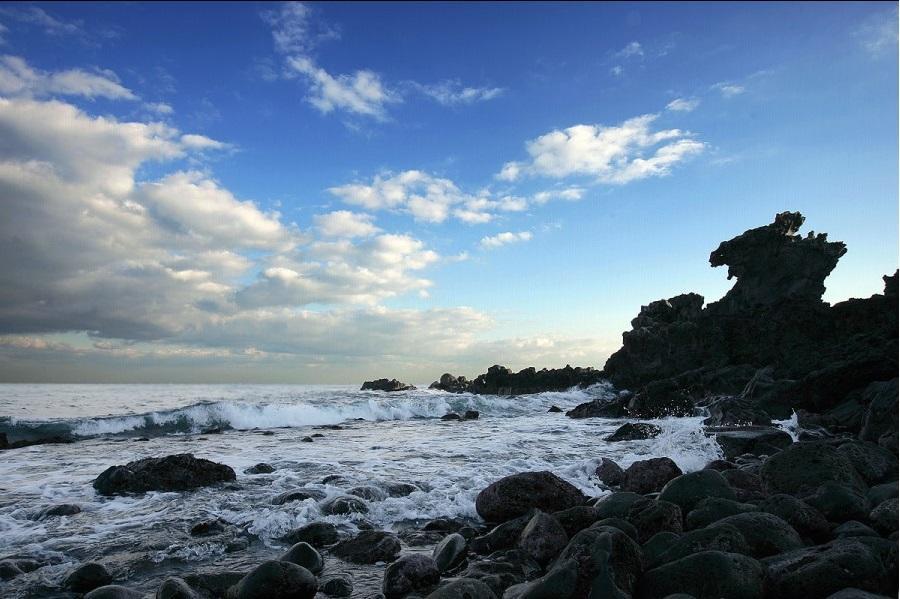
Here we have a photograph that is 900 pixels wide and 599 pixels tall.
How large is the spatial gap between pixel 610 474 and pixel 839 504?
199 inches

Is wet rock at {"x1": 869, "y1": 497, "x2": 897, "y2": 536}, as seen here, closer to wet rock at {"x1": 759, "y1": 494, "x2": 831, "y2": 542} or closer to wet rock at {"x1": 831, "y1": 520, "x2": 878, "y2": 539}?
wet rock at {"x1": 831, "y1": 520, "x2": 878, "y2": 539}

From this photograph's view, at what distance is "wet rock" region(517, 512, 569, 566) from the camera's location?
21.4 feet

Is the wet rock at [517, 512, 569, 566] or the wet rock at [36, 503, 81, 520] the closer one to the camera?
the wet rock at [517, 512, 569, 566]

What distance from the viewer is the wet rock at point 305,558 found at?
6.38 metres

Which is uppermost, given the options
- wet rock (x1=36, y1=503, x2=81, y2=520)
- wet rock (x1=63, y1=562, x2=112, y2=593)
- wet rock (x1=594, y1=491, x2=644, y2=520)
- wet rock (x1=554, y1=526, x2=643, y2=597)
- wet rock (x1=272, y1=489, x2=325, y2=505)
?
wet rock (x1=554, y1=526, x2=643, y2=597)

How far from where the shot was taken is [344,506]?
9.12 m

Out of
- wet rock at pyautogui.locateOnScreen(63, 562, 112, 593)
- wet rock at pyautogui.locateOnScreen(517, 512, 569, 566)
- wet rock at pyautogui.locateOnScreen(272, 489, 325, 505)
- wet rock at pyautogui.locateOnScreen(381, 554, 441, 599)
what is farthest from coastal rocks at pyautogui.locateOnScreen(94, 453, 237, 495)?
wet rock at pyautogui.locateOnScreen(517, 512, 569, 566)

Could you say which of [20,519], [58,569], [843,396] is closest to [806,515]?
[58,569]

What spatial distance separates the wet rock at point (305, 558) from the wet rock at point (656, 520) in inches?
164

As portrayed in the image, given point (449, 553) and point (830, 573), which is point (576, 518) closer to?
point (449, 553)

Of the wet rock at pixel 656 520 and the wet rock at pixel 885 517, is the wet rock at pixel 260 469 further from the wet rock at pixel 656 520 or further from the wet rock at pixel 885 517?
the wet rock at pixel 885 517

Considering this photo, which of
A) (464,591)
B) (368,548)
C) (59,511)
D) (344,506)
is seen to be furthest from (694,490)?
(59,511)

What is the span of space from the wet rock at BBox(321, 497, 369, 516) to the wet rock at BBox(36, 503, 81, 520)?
15.0 feet

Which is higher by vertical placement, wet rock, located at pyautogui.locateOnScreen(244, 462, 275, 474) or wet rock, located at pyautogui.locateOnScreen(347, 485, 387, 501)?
wet rock, located at pyautogui.locateOnScreen(347, 485, 387, 501)
